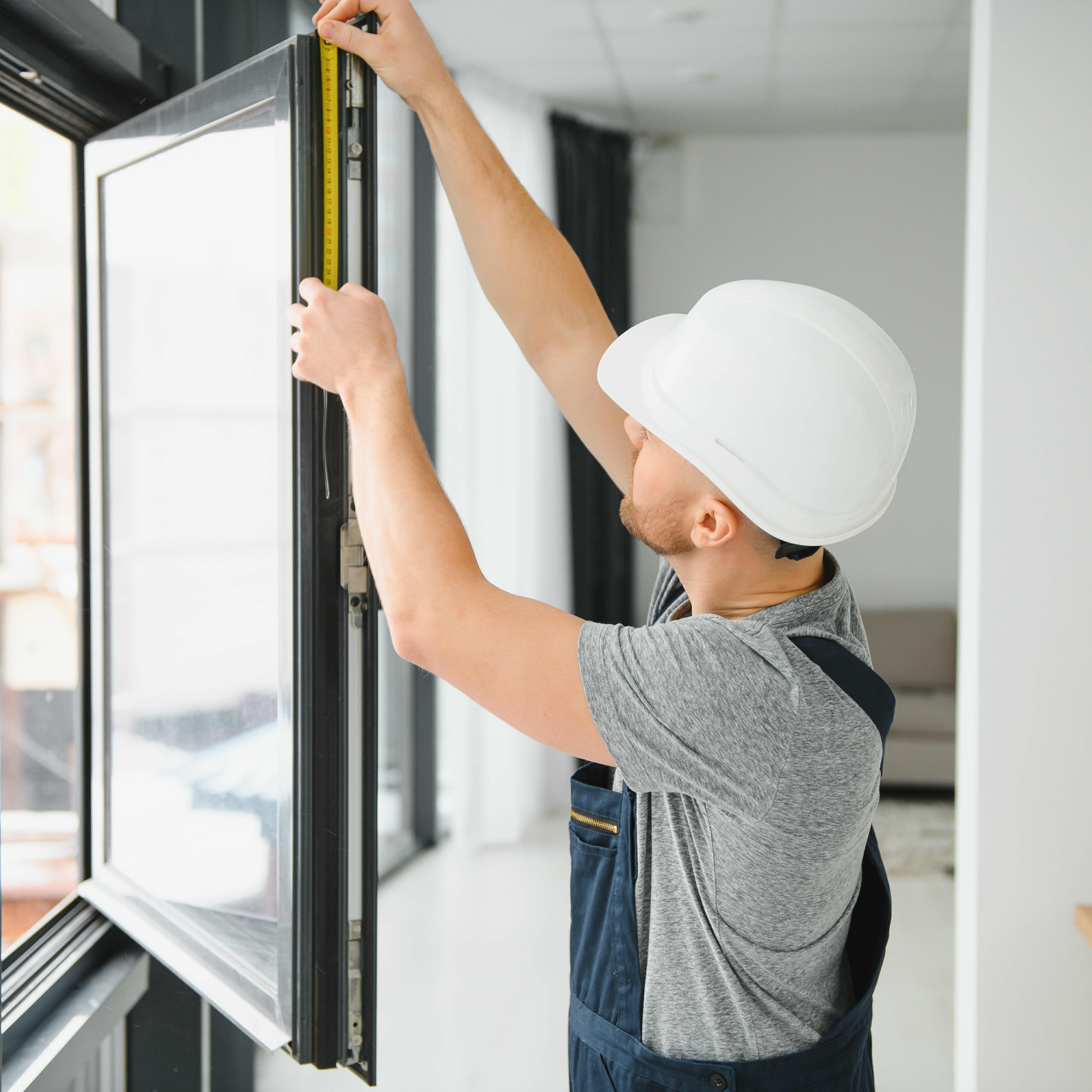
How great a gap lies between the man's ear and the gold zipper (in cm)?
32

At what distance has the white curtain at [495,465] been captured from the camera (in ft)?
11.7

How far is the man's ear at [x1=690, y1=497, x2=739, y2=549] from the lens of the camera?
1007mm

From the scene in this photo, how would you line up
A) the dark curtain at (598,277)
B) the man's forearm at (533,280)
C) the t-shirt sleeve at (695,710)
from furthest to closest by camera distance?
the dark curtain at (598,277) < the man's forearm at (533,280) < the t-shirt sleeve at (695,710)

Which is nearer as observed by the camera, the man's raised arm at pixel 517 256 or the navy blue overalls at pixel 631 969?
the navy blue overalls at pixel 631 969

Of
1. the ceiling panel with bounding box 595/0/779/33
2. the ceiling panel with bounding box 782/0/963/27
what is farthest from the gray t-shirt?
the ceiling panel with bounding box 782/0/963/27

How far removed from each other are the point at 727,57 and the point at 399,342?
5.61 ft

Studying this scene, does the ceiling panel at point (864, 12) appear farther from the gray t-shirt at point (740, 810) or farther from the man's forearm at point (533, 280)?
the gray t-shirt at point (740, 810)

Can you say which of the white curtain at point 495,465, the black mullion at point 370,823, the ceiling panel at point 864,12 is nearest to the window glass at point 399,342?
the white curtain at point 495,465

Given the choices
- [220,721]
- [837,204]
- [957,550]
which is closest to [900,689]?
[957,550]

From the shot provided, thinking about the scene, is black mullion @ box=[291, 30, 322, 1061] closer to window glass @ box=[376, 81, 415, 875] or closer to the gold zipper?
the gold zipper

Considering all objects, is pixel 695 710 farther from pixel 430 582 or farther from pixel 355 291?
pixel 355 291

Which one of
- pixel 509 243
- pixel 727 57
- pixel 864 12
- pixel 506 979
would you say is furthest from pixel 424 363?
pixel 509 243

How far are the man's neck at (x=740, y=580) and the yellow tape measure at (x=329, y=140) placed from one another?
482 millimetres

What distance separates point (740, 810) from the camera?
915 millimetres
